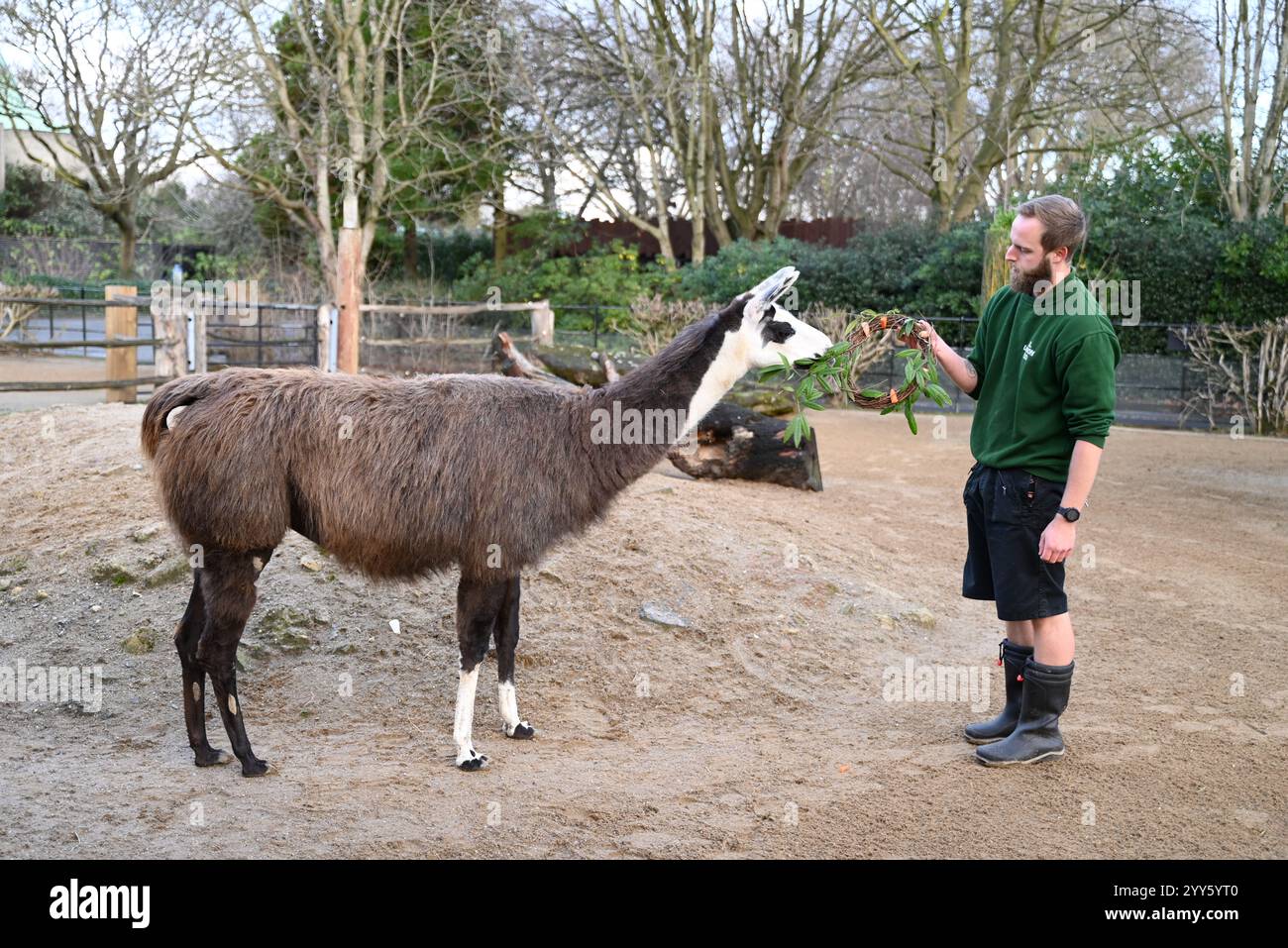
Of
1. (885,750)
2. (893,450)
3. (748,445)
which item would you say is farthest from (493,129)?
(885,750)

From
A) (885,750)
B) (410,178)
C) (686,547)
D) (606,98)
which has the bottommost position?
(885,750)

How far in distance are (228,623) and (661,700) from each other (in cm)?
208

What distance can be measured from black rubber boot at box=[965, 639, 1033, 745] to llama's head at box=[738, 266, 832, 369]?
145 cm

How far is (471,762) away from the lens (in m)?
4.46

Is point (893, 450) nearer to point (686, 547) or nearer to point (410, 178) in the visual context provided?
point (686, 547)

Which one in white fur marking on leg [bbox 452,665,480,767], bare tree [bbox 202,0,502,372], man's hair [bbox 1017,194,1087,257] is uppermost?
bare tree [bbox 202,0,502,372]

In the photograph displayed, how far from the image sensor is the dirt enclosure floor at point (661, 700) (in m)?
3.85

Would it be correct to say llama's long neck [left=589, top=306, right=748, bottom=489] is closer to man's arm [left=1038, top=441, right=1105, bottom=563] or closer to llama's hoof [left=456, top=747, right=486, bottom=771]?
llama's hoof [left=456, top=747, right=486, bottom=771]

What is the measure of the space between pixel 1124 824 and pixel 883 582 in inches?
134

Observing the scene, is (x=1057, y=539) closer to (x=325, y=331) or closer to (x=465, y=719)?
(x=465, y=719)

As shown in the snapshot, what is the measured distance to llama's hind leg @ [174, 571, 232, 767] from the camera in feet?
14.6

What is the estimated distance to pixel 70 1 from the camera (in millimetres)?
21062

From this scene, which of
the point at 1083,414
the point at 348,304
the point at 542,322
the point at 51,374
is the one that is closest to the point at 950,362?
the point at 1083,414

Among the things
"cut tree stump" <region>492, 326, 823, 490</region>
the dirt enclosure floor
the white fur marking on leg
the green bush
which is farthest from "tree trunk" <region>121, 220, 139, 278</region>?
the white fur marking on leg
